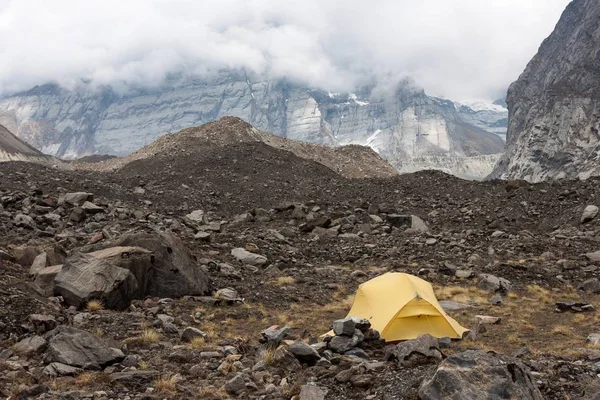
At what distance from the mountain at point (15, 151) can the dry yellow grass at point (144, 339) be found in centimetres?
13094

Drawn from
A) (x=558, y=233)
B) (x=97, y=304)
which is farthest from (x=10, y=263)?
(x=558, y=233)

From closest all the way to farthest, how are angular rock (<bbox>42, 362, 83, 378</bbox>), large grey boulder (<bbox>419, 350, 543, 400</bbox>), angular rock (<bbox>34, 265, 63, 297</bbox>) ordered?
large grey boulder (<bbox>419, 350, 543, 400</bbox>), angular rock (<bbox>42, 362, 83, 378</bbox>), angular rock (<bbox>34, 265, 63, 297</bbox>)

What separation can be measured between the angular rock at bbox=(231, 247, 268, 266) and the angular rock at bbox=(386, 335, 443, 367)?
41.2 ft

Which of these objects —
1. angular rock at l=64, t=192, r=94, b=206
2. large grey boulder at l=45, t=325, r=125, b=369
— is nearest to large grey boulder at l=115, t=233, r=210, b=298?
large grey boulder at l=45, t=325, r=125, b=369

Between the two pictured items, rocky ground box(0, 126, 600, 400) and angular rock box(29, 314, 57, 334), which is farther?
angular rock box(29, 314, 57, 334)

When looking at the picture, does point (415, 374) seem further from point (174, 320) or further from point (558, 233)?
point (558, 233)

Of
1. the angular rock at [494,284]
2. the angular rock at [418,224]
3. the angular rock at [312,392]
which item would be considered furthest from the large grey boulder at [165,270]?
the angular rock at [418,224]

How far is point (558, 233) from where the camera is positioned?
26.0 metres

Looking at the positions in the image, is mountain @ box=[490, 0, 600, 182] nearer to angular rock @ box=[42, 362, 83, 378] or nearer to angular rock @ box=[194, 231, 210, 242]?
angular rock @ box=[194, 231, 210, 242]

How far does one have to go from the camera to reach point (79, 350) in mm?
8758

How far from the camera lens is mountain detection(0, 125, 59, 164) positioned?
132 meters

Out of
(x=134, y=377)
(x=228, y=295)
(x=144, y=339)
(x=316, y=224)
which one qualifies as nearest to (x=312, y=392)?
(x=134, y=377)

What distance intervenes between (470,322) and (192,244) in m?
11.2

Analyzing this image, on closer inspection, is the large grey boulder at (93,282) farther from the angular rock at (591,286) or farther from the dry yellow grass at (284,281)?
the angular rock at (591,286)
